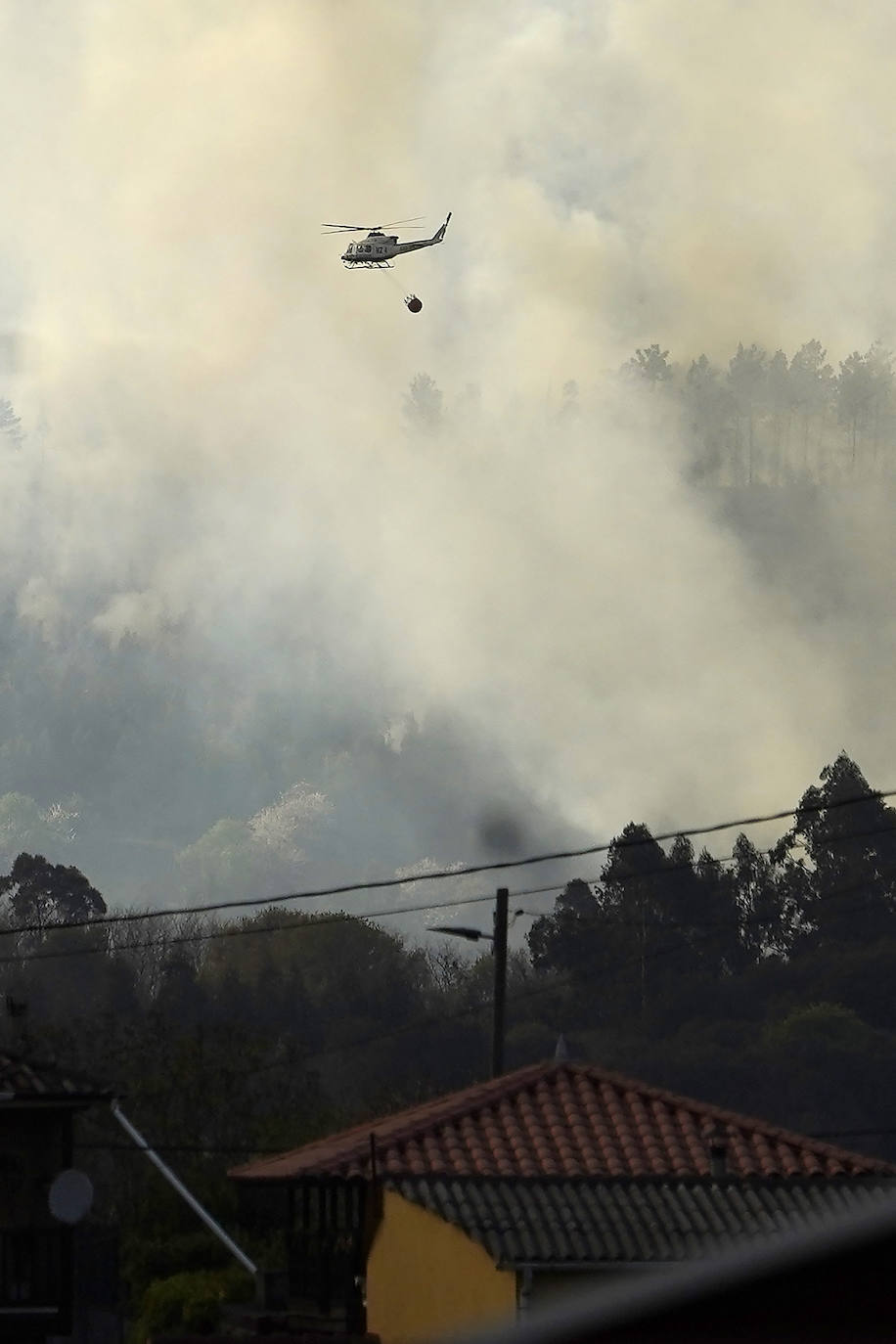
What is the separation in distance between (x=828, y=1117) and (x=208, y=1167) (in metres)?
52.4

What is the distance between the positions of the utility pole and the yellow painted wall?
13.0 metres

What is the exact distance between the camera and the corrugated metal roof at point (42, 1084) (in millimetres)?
32031

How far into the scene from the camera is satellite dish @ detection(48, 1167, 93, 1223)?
29609mm

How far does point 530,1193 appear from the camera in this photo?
2161 cm

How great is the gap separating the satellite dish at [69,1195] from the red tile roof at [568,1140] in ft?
12.3

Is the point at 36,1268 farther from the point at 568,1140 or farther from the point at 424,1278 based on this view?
the point at 424,1278

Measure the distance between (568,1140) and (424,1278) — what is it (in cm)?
393

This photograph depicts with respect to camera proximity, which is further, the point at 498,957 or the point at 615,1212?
the point at 498,957

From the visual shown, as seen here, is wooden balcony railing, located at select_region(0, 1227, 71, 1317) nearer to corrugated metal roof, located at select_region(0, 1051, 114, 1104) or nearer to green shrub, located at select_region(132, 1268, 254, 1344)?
corrugated metal roof, located at select_region(0, 1051, 114, 1104)

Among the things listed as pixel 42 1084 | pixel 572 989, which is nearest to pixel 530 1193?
pixel 42 1084

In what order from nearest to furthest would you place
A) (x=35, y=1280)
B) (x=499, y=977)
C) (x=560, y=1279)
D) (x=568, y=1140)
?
(x=560, y=1279), (x=568, y=1140), (x=35, y=1280), (x=499, y=977)

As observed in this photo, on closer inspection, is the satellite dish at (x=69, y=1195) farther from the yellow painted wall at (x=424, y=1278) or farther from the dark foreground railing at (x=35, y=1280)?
the yellow painted wall at (x=424, y=1278)

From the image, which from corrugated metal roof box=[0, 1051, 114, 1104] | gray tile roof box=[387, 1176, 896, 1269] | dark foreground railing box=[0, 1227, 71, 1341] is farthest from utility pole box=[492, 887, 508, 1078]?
gray tile roof box=[387, 1176, 896, 1269]

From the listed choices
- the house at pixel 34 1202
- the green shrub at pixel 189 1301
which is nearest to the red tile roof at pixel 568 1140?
the house at pixel 34 1202
